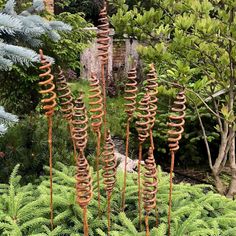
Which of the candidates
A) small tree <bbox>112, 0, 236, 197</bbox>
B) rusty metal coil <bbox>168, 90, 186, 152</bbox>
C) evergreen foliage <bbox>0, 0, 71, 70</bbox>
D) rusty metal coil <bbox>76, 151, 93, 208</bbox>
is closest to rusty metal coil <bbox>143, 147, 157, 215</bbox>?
rusty metal coil <bbox>168, 90, 186, 152</bbox>

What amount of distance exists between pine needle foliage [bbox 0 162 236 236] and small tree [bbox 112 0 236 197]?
0.96 m

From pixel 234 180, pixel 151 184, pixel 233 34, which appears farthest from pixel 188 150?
pixel 151 184

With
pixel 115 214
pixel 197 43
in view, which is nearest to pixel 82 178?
pixel 115 214

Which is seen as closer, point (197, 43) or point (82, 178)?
point (82, 178)

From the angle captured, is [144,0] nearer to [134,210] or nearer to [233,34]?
[233,34]

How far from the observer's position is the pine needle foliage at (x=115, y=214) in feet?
8.91

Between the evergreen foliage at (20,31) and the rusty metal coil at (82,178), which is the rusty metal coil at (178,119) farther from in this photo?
the evergreen foliage at (20,31)

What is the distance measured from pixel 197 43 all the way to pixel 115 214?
1.64 m

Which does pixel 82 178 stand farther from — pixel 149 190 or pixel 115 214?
pixel 115 214

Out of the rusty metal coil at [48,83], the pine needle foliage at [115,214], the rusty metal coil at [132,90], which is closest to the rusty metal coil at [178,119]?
the rusty metal coil at [132,90]

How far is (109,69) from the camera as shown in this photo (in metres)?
10.9

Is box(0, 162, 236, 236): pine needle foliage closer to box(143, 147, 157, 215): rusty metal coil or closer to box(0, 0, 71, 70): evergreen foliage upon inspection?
box(143, 147, 157, 215): rusty metal coil

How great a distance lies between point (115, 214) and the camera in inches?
119

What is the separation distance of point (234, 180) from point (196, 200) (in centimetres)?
160
